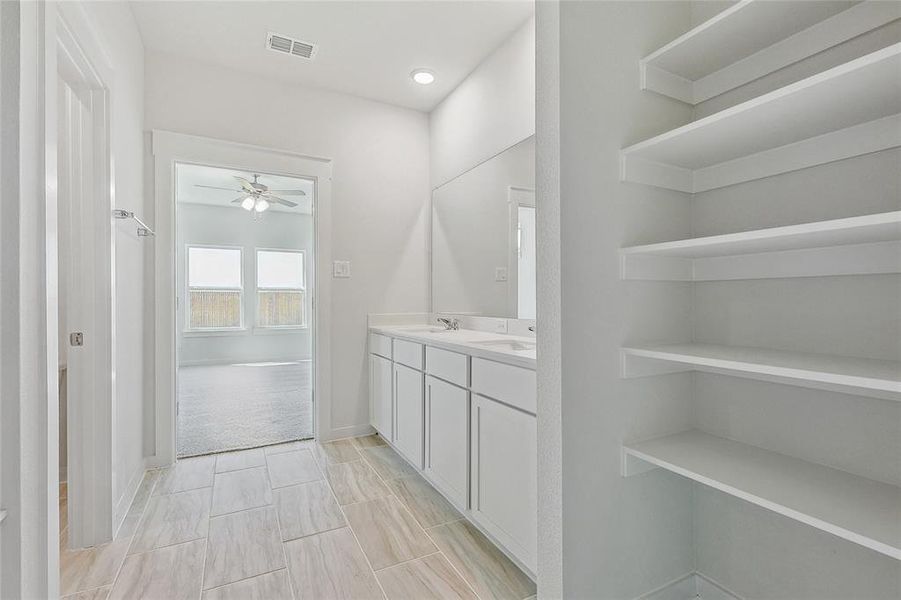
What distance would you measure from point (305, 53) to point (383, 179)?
0.95 m

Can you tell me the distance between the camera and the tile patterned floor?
5.06 ft

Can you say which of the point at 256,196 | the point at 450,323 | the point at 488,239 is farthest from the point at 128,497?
the point at 256,196

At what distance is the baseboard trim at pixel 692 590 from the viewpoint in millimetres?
1373

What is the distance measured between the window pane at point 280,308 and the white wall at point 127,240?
14.9 ft

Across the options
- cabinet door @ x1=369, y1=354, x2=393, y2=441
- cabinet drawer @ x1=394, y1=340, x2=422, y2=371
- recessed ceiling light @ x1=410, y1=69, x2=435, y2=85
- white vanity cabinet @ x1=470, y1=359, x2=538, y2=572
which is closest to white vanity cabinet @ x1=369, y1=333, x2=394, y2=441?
cabinet door @ x1=369, y1=354, x2=393, y2=441

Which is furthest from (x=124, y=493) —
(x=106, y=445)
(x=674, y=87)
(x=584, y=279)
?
(x=674, y=87)

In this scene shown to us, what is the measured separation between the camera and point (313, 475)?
98.0 inches

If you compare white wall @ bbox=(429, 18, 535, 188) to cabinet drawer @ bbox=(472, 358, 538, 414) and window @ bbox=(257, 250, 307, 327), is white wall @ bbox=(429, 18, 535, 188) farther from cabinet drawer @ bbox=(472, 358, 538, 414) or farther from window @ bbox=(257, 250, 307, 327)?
window @ bbox=(257, 250, 307, 327)

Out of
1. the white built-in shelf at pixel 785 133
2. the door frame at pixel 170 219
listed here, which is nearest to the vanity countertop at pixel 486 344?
the white built-in shelf at pixel 785 133

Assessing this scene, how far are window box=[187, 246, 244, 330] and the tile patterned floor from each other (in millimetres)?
4622

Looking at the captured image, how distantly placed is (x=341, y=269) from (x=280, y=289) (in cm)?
448

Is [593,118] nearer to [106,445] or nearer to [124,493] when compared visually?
[106,445]

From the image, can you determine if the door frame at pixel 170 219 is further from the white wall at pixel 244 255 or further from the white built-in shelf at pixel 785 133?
the white wall at pixel 244 255

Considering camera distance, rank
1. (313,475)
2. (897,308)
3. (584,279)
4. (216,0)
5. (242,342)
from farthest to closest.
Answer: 1. (242,342)
2. (313,475)
3. (216,0)
4. (584,279)
5. (897,308)
